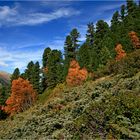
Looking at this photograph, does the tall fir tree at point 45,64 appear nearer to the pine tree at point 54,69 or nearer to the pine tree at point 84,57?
the pine tree at point 54,69

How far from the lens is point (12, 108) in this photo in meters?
80.7

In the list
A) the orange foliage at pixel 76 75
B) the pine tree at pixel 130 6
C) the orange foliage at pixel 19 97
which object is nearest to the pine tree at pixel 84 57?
the orange foliage at pixel 76 75

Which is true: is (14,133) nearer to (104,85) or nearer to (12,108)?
(104,85)

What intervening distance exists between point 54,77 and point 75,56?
32.2 ft

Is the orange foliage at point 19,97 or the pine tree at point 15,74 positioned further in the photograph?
the pine tree at point 15,74

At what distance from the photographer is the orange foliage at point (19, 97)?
262ft

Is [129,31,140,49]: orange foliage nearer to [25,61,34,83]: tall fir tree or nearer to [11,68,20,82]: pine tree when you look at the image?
[25,61,34,83]: tall fir tree

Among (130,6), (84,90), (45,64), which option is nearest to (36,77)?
(45,64)

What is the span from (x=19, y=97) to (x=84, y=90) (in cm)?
5644

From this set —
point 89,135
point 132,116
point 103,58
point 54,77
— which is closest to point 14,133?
point 89,135

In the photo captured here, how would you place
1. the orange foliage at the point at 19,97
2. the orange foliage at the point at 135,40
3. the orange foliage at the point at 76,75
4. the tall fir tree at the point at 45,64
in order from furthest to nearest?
the tall fir tree at the point at 45,64
the orange foliage at the point at 19,97
the orange foliage at the point at 135,40
the orange foliage at the point at 76,75

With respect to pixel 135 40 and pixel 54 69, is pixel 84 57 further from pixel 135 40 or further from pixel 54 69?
Answer: pixel 135 40

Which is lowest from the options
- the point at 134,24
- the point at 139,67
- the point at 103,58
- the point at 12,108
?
the point at 12,108

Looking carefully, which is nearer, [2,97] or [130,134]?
[130,134]
